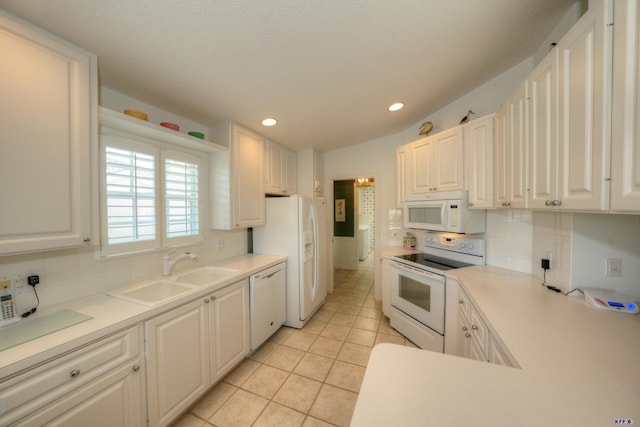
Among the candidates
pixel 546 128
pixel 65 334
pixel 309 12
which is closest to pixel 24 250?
pixel 65 334

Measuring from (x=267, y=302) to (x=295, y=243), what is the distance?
73 cm

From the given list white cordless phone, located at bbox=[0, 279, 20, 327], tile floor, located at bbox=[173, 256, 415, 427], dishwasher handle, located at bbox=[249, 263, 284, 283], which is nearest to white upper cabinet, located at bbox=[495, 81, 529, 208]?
tile floor, located at bbox=[173, 256, 415, 427]

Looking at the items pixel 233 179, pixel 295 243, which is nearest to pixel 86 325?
pixel 233 179

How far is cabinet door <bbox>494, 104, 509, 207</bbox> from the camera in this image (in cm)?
167

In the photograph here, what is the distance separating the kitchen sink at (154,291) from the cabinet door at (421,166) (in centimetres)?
248

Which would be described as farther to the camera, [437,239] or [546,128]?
[437,239]

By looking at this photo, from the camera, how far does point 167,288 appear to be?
1856 mm

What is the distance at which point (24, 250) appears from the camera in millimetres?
1072

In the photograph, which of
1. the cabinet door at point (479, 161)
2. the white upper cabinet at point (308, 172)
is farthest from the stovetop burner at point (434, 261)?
the white upper cabinet at point (308, 172)

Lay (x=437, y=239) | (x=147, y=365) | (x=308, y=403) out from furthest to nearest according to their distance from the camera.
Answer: (x=437, y=239) < (x=308, y=403) < (x=147, y=365)

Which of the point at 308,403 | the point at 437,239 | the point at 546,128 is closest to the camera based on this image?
the point at 546,128

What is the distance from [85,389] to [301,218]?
204cm

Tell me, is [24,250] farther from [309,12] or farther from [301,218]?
[301,218]

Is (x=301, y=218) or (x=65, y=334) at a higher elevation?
(x=301, y=218)
